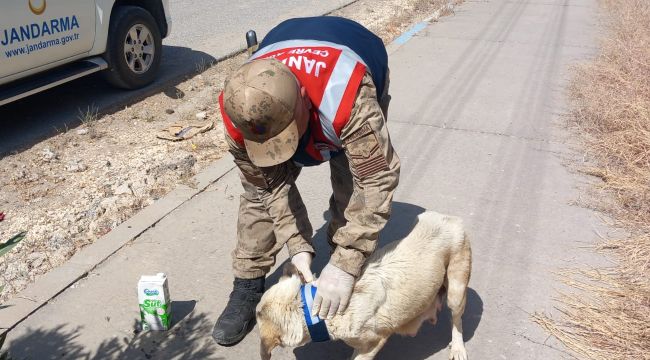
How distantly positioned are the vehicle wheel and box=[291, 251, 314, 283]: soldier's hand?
13.5 feet

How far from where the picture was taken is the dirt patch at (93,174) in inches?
140

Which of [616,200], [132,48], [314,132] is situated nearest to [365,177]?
[314,132]

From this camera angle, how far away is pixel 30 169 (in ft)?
14.7

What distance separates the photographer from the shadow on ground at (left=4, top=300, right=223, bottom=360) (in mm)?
2744

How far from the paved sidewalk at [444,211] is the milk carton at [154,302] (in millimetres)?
84

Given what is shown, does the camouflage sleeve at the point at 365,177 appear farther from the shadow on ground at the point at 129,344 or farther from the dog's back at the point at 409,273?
the shadow on ground at the point at 129,344

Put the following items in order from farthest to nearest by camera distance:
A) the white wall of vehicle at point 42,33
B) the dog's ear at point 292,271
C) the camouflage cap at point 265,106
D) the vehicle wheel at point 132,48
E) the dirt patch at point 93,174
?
the vehicle wheel at point 132,48 < the white wall of vehicle at point 42,33 < the dirt patch at point 93,174 < the dog's ear at point 292,271 < the camouflage cap at point 265,106

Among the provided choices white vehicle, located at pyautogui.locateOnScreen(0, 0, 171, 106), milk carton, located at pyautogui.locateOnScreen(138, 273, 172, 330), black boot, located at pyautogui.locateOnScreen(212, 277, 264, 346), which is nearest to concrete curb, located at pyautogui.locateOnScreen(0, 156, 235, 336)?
milk carton, located at pyautogui.locateOnScreen(138, 273, 172, 330)

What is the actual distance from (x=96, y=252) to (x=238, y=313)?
1.17 meters

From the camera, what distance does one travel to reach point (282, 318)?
2.21m

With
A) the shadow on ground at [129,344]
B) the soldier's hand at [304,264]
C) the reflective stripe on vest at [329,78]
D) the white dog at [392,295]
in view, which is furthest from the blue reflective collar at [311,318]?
the shadow on ground at [129,344]

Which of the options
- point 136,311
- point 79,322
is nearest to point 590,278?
point 136,311

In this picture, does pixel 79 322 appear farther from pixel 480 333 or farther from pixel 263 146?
pixel 480 333

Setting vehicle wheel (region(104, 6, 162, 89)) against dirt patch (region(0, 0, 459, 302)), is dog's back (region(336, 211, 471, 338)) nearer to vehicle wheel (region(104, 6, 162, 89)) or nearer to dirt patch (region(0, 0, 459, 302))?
dirt patch (region(0, 0, 459, 302))
